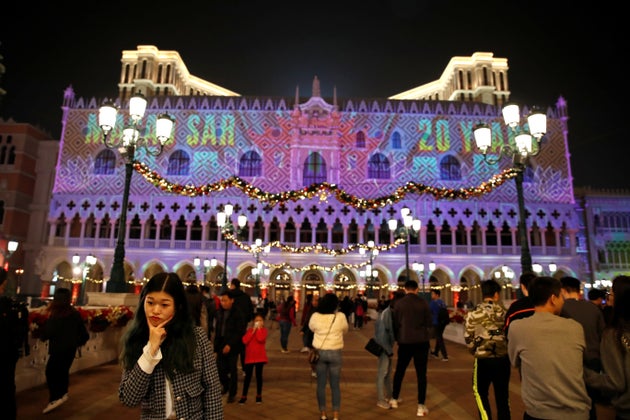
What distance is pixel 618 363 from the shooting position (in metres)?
3.04

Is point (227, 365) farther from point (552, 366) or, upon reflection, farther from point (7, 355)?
point (552, 366)

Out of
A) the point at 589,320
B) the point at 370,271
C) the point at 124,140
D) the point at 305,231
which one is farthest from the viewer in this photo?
the point at 305,231

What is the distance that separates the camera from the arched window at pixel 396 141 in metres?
37.3

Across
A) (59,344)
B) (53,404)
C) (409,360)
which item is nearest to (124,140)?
(59,344)

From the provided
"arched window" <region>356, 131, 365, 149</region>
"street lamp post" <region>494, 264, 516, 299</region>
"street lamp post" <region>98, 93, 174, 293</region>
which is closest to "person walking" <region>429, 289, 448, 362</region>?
"street lamp post" <region>98, 93, 174, 293</region>

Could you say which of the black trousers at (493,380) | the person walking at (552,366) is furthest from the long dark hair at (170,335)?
the black trousers at (493,380)

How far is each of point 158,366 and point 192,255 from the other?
111 ft

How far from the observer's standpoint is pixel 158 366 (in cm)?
247

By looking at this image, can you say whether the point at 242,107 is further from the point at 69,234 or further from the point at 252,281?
the point at 69,234

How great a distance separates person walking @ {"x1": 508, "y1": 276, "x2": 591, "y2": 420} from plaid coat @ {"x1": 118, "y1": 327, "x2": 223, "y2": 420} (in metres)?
2.21

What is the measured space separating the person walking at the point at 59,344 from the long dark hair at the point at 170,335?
4.44 m

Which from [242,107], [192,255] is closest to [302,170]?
[242,107]

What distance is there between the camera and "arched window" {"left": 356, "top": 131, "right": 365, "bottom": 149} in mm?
37312

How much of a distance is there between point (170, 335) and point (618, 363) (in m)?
3.00
